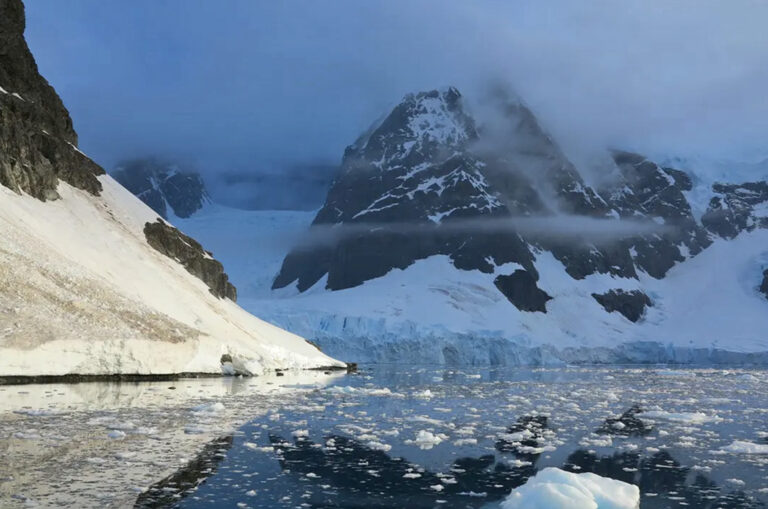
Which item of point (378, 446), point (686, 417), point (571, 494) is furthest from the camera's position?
point (686, 417)

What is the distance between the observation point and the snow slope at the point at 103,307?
1513 inches

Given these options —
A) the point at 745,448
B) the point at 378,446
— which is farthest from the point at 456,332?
the point at 378,446

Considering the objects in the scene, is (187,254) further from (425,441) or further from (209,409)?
(425,441)

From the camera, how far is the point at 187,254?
82.9m

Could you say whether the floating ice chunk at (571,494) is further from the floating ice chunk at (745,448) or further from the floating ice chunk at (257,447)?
the floating ice chunk at (745,448)

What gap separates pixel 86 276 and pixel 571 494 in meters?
43.2

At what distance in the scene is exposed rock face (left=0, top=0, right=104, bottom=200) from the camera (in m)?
62.4

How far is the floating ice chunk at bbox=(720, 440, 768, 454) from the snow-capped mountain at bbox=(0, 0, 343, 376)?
33254 millimetres

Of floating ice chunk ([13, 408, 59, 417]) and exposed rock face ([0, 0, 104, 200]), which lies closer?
floating ice chunk ([13, 408, 59, 417])

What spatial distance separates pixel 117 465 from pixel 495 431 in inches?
503

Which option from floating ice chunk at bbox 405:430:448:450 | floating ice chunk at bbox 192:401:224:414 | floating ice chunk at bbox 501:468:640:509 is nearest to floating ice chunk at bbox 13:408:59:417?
floating ice chunk at bbox 192:401:224:414

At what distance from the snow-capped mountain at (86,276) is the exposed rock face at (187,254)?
0.18 m

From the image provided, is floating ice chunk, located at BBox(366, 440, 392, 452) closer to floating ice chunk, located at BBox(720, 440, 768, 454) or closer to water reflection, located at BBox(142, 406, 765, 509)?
water reflection, located at BBox(142, 406, 765, 509)

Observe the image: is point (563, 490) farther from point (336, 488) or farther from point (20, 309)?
point (20, 309)
